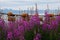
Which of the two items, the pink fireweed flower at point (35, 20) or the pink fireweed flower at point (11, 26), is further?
the pink fireweed flower at point (11, 26)

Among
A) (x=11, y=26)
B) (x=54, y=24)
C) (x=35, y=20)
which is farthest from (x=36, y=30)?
(x=11, y=26)

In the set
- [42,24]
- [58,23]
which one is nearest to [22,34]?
[42,24]

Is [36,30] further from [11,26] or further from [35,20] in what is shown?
[11,26]

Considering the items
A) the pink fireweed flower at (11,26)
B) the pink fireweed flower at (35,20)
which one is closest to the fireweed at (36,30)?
the pink fireweed flower at (35,20)

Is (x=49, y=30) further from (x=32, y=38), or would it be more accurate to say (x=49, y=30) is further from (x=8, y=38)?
(x=8, y=38)

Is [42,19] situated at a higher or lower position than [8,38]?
higher

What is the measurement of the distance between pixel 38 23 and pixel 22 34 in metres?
0.25

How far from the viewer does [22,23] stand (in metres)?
3.19

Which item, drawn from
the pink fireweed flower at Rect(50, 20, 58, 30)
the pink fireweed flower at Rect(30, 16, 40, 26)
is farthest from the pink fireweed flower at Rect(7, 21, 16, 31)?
the pink fireweed flower at Rect(50, 20, 58, 30)

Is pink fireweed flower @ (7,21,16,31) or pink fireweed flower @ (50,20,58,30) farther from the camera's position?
pink fireweed flower @ (7,21,16,31)

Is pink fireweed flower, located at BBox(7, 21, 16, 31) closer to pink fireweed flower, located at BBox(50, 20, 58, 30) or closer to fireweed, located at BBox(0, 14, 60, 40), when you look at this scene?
fireweed, located at BBox(0, 14, 60, 40)

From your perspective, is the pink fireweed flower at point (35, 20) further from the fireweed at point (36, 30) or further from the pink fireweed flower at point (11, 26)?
the pink fireweed flower at point (11, 26)

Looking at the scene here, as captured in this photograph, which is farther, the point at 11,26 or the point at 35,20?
the point at 11,26

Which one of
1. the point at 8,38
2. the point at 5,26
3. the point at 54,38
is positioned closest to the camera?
the point at 54,38
